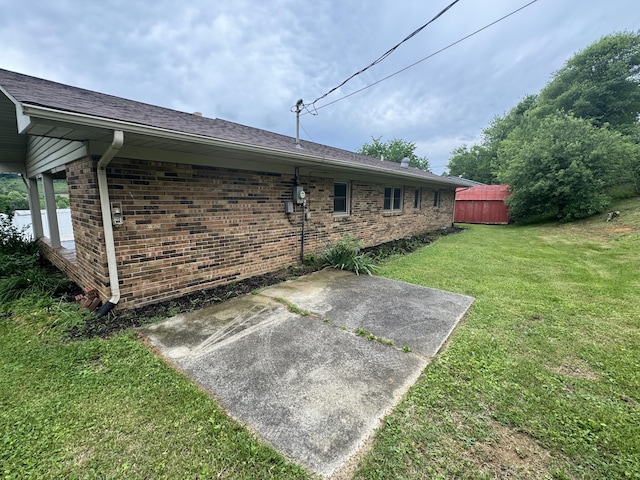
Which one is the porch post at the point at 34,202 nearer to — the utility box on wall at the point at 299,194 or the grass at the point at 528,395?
the utility box on wall at the point at 299,194

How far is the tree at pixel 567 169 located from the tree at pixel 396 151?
2163 cm

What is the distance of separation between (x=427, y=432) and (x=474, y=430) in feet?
1.09

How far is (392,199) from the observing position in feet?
31.0

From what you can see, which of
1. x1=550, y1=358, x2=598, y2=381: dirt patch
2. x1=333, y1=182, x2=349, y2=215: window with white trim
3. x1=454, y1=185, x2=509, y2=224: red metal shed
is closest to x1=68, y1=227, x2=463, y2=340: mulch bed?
x1=333, y1=182, x2=349, y2=215: window with white trim

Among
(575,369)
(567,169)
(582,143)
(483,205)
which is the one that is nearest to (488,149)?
(483,205)

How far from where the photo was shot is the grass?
1.65 meters

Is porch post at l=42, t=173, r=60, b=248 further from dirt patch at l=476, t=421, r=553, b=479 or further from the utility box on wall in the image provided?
dirt patch at l=476, t=421, r=553, b=479

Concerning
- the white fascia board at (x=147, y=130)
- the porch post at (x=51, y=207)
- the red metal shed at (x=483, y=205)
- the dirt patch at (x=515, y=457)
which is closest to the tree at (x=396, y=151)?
the red metal shed at (x=483, y=205)

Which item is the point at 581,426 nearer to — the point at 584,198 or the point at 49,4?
the point at 49,4

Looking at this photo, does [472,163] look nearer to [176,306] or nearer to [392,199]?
[392,199]

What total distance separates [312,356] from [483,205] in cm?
1915

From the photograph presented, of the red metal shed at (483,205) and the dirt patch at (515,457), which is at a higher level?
the red metal shed at (483,205)

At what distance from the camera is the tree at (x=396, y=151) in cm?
3659

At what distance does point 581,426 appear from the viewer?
6.23 feet
